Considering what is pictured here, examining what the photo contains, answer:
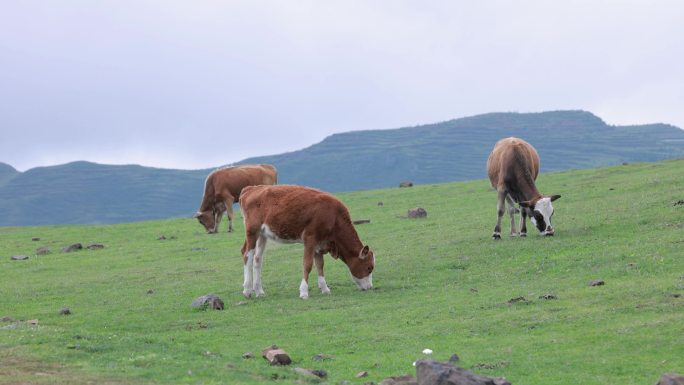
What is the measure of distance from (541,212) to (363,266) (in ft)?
24.9

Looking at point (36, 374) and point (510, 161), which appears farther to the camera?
point (510, 161)

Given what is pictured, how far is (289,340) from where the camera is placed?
59.7ft

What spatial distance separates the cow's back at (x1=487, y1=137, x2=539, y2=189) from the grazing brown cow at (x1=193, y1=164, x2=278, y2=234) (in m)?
16.9

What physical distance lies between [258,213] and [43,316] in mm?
5784

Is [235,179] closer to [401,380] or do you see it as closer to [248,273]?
[248,273]

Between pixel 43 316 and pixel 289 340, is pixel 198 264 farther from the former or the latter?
pixel 289 340

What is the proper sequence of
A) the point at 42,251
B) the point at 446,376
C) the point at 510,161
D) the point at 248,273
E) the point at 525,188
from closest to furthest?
1. the point at 446,376
2. the point at 248,273
3. the point at 525,188
4. the point at 510,161
5. the point at 42,251

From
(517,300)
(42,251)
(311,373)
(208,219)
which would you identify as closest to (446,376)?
(311,373)

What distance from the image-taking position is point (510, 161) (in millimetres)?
29734

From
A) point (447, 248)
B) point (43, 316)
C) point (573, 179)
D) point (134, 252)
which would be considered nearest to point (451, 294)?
point (447, 248)

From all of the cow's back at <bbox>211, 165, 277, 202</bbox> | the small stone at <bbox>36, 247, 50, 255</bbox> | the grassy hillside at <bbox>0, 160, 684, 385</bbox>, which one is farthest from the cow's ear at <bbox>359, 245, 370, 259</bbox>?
the cow's back at <bbox>211, 165, 277, 202</bbox>

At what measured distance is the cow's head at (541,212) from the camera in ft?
94.1

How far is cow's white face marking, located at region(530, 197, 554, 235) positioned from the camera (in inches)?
1129

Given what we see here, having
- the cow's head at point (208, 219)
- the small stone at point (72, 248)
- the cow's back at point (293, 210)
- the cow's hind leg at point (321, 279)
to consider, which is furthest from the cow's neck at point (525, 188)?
the small stone at point (72, 248)
